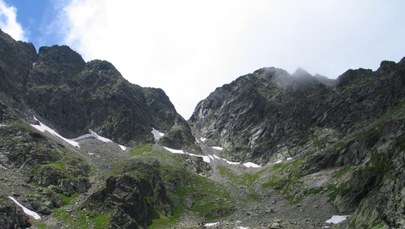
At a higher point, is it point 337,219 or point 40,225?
point 40,225

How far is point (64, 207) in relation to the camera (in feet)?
340

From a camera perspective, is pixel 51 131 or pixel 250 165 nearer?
pixel 250 165

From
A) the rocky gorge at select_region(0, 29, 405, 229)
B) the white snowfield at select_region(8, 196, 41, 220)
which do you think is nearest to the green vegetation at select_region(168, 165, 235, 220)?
the rocky gorge at select_region(0, 29, 405, 229)

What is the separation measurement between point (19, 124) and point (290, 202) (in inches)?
4057

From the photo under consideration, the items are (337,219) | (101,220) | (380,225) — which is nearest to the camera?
(380,225)

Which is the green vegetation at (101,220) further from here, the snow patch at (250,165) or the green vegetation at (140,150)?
the snow patch at (250,165)

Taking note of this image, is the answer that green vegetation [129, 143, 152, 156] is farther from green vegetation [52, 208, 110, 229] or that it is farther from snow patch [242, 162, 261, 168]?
green vegetation [52, 208, 110, 229]

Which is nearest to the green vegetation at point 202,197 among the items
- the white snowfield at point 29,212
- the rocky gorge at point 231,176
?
the rocky gorge at point 231,176

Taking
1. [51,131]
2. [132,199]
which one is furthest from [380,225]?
[51,131]

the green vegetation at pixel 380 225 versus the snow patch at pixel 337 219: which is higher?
the green vegetation at pixel 380 225

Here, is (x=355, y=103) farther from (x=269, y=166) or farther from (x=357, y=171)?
(x=357, y=171)

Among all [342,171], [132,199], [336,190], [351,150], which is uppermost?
[351,150]

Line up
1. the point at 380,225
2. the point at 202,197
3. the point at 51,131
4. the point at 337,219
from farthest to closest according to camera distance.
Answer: the point at 51,131 → the point at 202,197 → the point at 337,219 → the point at 380,225

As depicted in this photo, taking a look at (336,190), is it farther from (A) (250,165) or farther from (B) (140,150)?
(B) (140,150)
